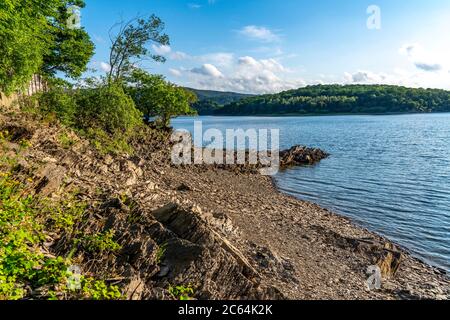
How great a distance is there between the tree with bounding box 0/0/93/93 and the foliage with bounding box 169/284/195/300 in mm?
15231

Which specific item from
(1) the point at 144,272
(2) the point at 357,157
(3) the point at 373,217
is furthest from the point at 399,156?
(1) the point at 144,272

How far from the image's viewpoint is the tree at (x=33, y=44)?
54.6 feet

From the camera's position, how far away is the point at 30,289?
5.88 m

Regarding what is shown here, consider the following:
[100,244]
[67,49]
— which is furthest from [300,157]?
[100,244]

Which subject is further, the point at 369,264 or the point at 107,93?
the point at 107,93

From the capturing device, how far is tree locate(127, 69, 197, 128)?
39.7 metres

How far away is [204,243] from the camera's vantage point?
353 inches

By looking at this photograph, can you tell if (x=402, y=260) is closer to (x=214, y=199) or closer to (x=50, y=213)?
(x=214, y=199)

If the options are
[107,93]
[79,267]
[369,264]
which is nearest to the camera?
[79,267]

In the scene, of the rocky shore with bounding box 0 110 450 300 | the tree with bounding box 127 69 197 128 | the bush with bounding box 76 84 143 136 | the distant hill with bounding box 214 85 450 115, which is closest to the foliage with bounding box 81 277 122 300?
the rocky shore with bounding box 0 110 450 300

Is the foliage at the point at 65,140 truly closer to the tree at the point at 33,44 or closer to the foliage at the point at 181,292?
the tree at the point at 33,44

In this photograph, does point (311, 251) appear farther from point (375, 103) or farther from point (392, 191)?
point (375, 103)

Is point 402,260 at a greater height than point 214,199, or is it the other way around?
point 214,199

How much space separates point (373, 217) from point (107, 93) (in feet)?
69.1
